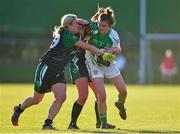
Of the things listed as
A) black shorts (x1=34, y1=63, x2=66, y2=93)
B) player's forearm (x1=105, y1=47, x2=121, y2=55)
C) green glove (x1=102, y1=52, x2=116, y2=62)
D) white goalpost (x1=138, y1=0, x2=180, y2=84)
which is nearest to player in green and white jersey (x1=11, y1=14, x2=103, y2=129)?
black shorts (x1=34, y1=63, x2=66, y2=93)

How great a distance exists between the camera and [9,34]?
3947 centimetres

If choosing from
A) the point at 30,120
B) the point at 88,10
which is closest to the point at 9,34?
the point at 88,10

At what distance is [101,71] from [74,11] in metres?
26.5

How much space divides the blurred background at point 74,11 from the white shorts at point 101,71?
26087 millimetres

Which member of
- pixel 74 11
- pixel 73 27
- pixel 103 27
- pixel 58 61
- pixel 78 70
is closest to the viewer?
pixel 73 27

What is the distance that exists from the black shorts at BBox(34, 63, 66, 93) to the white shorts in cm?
58

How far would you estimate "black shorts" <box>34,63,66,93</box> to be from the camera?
11805 mm

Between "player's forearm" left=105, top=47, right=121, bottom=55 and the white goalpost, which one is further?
the white goalpost

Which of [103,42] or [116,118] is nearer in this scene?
[103,42]

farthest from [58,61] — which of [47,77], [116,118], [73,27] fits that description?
[116,118]

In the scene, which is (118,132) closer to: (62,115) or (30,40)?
(62,115)

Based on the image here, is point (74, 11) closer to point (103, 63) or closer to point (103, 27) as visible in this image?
point (103, 63)

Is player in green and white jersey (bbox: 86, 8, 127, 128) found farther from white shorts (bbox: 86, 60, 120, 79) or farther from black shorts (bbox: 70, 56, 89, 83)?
black shorts (bbox: 70, 56, 89, 83)

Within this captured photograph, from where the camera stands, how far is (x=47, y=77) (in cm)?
1180
